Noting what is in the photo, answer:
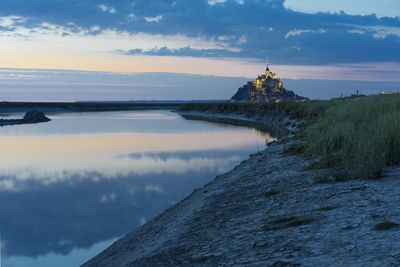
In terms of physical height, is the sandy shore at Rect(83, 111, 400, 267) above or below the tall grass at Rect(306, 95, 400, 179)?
below

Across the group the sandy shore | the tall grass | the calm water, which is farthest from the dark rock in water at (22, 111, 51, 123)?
the sandy shore

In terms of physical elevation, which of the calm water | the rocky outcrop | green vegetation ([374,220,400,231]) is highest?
green vegetation ([374,220,400,231])

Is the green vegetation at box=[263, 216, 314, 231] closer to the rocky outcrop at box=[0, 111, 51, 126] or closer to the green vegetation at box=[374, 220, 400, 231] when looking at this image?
the green vegetation at box=[374, 220, 400, 231]

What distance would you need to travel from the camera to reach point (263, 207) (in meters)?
10.5

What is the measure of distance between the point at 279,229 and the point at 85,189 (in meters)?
11.0

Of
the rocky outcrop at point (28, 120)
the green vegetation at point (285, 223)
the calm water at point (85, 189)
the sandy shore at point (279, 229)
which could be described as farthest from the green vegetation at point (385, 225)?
the rocky outcrop at point (28, 120)

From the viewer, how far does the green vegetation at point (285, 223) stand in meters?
8.44

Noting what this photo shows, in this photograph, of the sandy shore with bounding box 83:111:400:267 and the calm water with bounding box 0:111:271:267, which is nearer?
the sandy shore with bounding box 83:111:400:267

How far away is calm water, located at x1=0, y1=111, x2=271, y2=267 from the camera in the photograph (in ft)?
37.9

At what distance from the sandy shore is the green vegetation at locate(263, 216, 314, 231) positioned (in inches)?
0.7

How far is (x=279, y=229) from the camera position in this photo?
842cm

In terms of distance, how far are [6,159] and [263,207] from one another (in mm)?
21096

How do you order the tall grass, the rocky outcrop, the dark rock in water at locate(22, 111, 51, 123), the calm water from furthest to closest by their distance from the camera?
the dark rock in water at locate(22, 111, 51, 123), the rocky outcrop, the calm water, the tall grass

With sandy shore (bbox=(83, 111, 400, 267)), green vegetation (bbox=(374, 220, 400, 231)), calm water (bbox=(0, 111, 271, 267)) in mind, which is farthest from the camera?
calm water (bbox=(0, 111, 271, 267))
